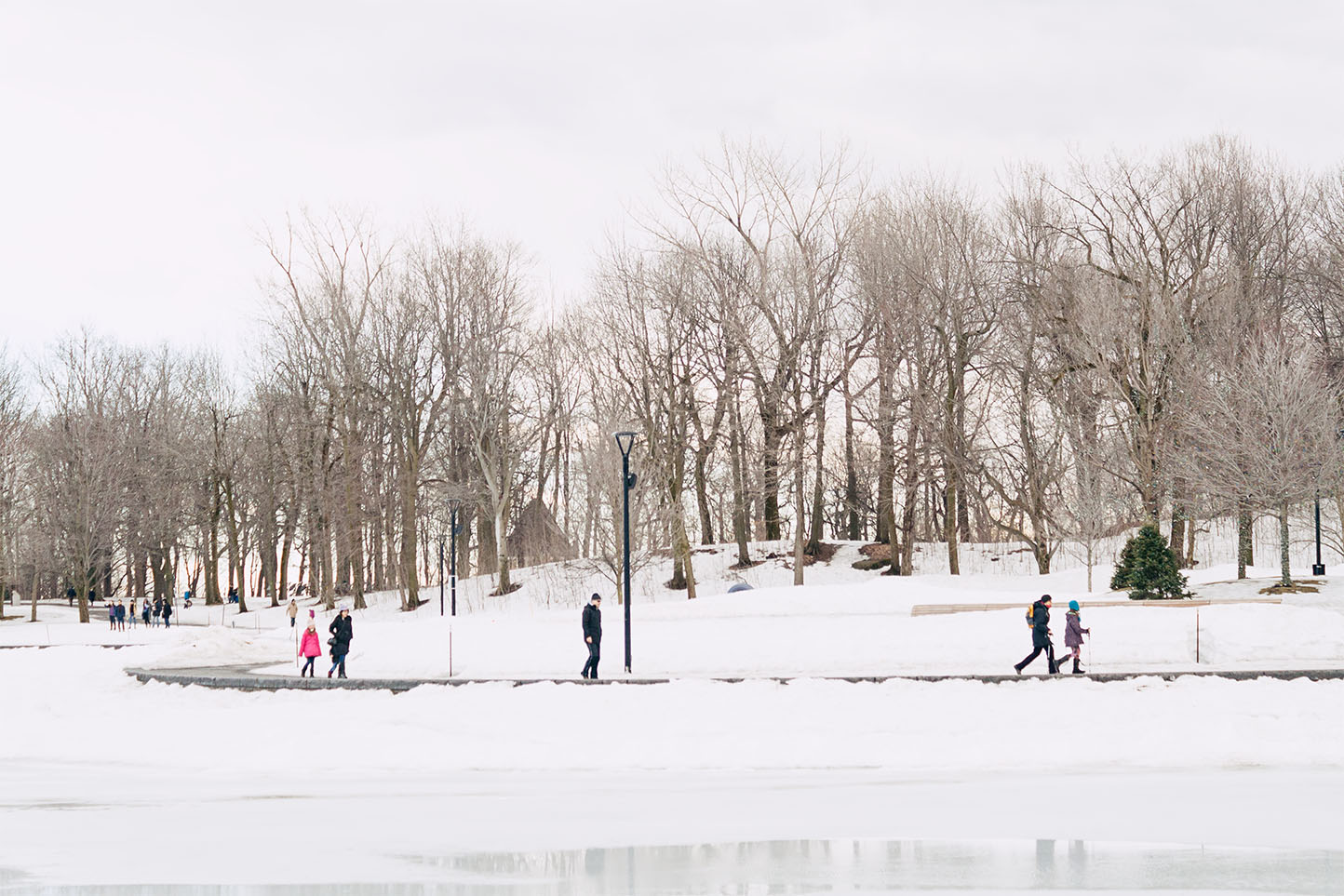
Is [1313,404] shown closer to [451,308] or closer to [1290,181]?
[1290,181]

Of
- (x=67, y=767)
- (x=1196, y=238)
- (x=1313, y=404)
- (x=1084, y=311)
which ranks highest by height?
(x=1196, y=238)

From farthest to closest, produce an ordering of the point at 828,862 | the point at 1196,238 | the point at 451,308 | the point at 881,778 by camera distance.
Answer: the point at 451,308
the point at 1196,238
the point at 881,778
the point at 828,862

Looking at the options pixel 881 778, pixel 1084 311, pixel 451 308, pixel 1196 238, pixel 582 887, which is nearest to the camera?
pixel 582 887

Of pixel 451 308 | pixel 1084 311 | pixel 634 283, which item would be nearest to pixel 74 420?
pixel 451 308

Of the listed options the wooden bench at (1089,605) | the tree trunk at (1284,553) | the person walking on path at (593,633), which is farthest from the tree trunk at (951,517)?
the person walking on path at (593,633)

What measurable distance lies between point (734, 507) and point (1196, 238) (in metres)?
21.4

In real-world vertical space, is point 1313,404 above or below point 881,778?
above

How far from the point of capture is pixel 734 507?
54625mm

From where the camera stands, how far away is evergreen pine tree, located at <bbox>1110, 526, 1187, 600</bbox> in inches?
1283

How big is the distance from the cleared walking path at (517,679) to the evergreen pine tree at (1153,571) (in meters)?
9.74

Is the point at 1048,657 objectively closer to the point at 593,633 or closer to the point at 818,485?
the point at 593,633

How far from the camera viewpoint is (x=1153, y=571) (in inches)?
1289

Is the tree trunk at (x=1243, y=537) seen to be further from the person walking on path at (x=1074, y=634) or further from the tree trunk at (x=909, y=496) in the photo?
the person walking on path at (x=1074, y=634)

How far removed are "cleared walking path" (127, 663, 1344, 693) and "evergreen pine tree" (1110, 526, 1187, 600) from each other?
9.74m
